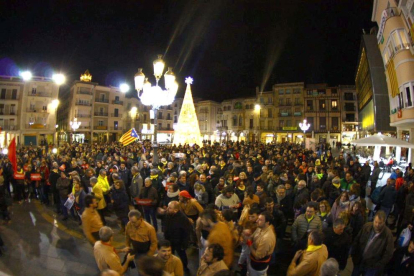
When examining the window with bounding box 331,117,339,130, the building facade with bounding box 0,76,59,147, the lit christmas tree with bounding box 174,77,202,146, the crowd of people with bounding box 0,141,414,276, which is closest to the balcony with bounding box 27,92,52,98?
the building facade with bounding box 0,76,59,147

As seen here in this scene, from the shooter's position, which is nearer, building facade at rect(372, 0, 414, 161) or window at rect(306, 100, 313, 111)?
building facade at rect(372, 0, 414, 161)

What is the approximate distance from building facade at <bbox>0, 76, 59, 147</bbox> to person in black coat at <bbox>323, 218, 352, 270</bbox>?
4252cm

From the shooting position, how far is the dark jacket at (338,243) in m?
3.95

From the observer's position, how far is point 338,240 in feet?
13.0

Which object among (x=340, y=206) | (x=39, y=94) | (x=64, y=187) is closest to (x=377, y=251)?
(x=340, y=206)

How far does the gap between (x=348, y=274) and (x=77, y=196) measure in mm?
6283

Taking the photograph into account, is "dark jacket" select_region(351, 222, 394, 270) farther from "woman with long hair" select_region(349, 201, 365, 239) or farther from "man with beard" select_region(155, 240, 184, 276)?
Result: "man with beard" select_region(155, 240, 184, 276)

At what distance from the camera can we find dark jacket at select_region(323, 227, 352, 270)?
13.0 feet

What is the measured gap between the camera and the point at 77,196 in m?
6.43

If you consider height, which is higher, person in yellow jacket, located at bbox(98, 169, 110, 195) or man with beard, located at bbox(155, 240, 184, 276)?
person in yellow jacket, located at bbox(98, 169, 110, 195)

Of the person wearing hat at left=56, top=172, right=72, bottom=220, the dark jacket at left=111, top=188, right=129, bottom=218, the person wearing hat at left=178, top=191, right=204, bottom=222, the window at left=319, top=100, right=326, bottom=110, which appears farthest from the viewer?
the window at left=319, top=100, right=326, bottom=110

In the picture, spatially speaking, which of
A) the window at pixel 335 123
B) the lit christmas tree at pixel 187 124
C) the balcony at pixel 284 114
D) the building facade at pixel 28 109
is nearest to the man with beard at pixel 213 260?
the lit christmas tree at pixel 187 124

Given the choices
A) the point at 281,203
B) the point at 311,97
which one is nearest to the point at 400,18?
the point at 281,203

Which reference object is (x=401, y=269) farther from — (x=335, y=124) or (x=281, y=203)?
(x=335, y=124)
